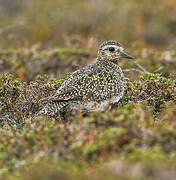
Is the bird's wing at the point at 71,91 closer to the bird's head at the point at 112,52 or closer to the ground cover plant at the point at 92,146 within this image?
the ground cover plant at the point at 92,146

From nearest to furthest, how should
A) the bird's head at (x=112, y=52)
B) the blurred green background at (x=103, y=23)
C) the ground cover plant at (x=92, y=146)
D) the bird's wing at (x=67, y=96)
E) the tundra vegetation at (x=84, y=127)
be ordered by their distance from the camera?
the ground cover plant at (x=92, y=146) < the tundra vegetation at (x=84, y=127) < the bird's wing at (x=67, y=96) < the bird's head at (x=112, y=52) < the blurred green background at (x=103, y=23)

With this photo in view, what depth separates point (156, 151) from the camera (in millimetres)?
4406

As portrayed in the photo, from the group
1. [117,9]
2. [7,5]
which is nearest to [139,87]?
[117,9]

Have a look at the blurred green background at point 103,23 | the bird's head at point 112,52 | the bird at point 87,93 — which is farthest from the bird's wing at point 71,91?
the blurred green background at point 103,23

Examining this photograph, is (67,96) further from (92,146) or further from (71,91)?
(92,146)

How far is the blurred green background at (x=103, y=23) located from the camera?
55.7 feet

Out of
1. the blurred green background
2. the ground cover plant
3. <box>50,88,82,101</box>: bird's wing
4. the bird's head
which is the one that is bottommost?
the ground cover plant

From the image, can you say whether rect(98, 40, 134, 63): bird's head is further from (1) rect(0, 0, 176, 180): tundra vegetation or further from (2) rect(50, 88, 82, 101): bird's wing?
(2) rect(50, 88, 82, 101): bird's wing

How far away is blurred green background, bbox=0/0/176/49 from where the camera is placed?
17.0 m

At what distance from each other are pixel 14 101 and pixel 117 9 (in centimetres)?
1404

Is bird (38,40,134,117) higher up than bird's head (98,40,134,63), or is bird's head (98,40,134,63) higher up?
bird's head (98,40,134,63)

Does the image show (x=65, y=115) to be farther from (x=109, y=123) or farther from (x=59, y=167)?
(x=59, y=167)

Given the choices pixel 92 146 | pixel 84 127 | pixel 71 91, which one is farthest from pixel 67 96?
pixel 92 146

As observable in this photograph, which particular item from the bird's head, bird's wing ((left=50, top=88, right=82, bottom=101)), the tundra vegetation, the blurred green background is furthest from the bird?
the blurred green background
